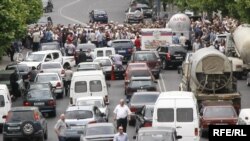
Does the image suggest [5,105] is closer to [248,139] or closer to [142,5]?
[248,139]

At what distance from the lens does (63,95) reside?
54125 mm

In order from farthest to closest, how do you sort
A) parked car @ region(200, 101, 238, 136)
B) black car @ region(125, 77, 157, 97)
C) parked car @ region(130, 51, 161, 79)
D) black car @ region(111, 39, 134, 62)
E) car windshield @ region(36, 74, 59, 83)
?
1. black car @ region(111, 39, 134, 62)
2. parked car @ region(130, 51, 161, 79)
3. car windshield @ region(36, 74, 59, 83)
4. black car @ region(125, 77, 157, 97)
5. parked car @ region(200, 101, 238, 136)

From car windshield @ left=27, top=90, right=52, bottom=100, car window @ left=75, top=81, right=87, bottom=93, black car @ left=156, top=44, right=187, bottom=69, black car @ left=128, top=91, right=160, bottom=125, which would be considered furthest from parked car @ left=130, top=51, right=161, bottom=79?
black car @ left=128, top=91, right=160, bottom=125

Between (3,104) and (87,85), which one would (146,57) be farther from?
(3,104)

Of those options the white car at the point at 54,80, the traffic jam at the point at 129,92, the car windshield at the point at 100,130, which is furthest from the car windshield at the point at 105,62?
the car windshield at the point at 100,130

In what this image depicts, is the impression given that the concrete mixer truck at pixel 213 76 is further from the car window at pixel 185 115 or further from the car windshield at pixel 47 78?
the car windshield at pixel 47 78

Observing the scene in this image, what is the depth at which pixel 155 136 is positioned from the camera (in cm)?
3077

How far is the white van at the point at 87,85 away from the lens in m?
47.2

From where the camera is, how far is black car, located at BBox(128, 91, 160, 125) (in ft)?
138

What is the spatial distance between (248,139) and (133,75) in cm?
3227

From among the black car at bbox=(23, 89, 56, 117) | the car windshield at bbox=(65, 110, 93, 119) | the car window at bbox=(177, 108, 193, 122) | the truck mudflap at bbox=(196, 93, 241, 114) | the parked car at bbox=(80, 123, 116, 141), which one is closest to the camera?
the parked car at bbox=(80, 123, 116, 141)

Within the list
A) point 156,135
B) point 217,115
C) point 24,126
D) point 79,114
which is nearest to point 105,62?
point 79,114

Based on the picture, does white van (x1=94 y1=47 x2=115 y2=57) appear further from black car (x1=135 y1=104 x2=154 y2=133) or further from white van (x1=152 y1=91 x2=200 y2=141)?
white van (x1=152 y1=91 x2=200 y2=141)

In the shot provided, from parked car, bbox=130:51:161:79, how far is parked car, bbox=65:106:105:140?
19233mm
